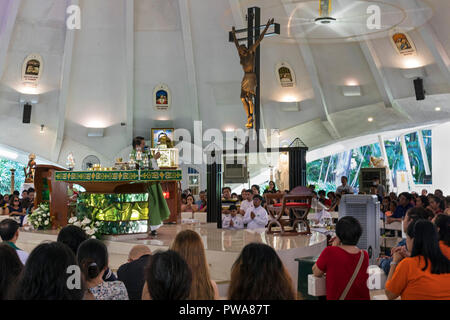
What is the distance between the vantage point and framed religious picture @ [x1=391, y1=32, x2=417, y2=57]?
43.2ft

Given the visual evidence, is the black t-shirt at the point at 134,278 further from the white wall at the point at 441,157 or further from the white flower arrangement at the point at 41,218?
the white wall at the point at 441,157

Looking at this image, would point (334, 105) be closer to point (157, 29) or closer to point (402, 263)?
point (157, 29)

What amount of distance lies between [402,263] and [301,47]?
13.0 metres

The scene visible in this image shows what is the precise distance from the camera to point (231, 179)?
13438 mm

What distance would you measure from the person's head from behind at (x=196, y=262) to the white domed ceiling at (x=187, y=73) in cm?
1172

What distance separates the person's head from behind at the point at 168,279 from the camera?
7.31 feet

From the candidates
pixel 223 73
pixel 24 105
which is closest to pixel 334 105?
pixel 223 73

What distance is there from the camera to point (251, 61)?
12367 mm

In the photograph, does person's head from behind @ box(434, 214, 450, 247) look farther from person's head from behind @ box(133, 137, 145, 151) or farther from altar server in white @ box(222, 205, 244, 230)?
altar server in white @ box(222, 205, 244, 230)

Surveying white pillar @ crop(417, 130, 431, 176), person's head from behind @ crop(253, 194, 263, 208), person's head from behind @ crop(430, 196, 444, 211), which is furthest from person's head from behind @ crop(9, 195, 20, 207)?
white pillar @ crop(417, 130, 431, 176)

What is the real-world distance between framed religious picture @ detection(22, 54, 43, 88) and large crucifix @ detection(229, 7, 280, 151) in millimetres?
6369

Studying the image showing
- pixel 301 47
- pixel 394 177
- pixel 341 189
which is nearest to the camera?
pixel 341 189

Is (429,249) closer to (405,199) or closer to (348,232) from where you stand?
(348,232)

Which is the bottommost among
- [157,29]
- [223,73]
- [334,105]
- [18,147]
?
[18,147]
